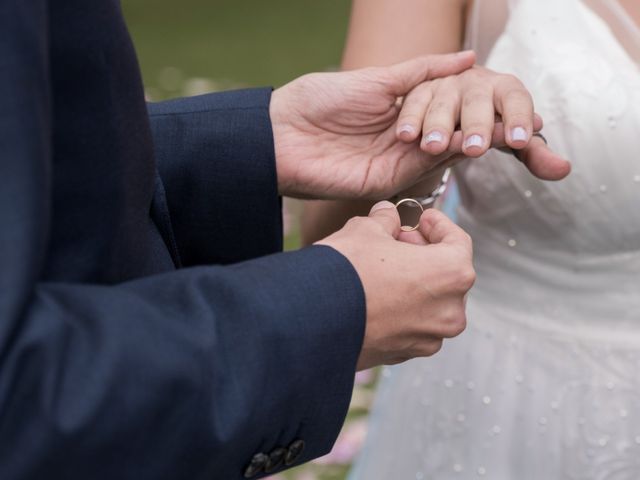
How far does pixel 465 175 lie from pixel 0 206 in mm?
1128

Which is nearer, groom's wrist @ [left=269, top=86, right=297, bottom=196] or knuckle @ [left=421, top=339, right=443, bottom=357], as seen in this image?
knuckle @ [left=421, top=339, right=443, bottom=357]

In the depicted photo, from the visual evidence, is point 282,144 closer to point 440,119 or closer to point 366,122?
point 366,122

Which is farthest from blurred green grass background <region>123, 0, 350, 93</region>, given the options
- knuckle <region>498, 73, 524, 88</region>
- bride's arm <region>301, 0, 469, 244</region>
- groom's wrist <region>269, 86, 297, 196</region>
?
knuckle <region>498, 73, 524, 88</region>

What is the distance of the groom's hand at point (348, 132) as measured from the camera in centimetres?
152

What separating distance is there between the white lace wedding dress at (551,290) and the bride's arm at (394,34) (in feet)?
0.19

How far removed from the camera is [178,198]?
1454 mm

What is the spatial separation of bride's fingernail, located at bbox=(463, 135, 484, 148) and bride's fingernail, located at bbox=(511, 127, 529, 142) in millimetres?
46

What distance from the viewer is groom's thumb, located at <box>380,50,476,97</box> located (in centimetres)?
154

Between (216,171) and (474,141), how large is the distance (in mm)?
400

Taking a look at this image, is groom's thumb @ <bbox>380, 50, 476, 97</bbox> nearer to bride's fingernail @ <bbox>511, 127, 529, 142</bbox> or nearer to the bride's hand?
the bride's hand

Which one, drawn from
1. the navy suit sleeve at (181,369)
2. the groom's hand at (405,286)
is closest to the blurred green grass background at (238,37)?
the groom's hand at (405,286)

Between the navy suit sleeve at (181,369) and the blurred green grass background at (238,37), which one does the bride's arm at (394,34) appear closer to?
the navy suit sleeve at (181,369)

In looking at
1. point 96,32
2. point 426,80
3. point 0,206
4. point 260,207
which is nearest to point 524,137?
point 426,80

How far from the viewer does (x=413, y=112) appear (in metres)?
1.45
